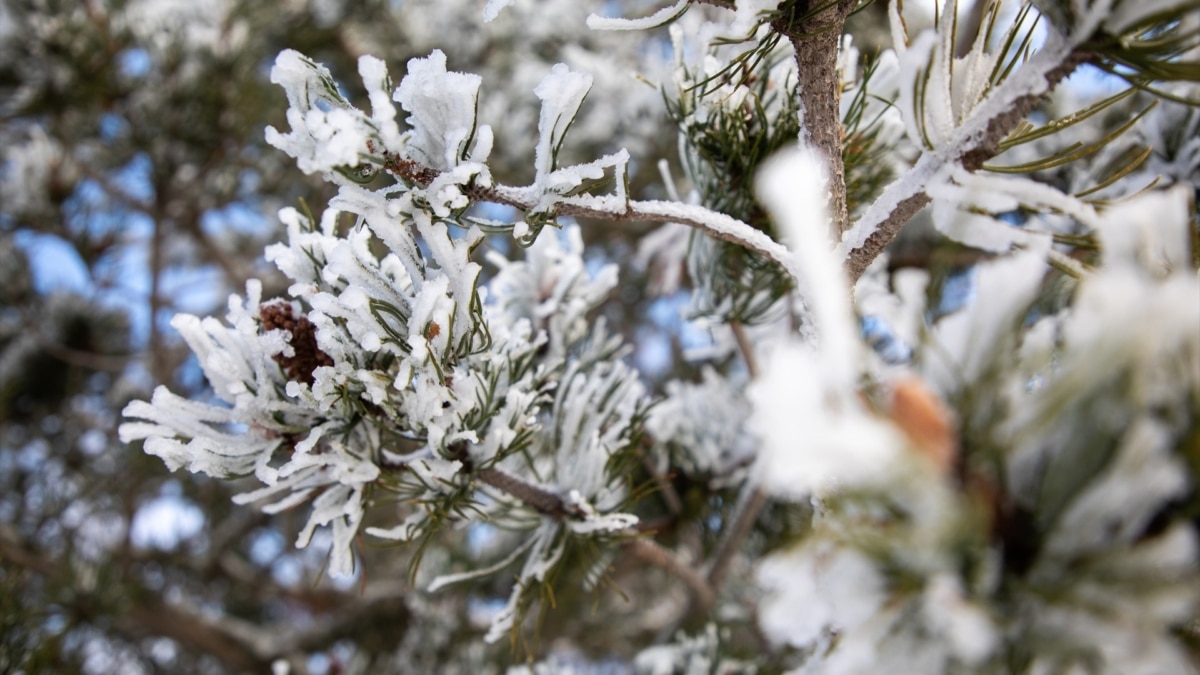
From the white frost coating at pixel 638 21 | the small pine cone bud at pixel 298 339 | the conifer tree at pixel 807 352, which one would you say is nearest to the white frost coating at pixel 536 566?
the conifer tree at pixel 807 352

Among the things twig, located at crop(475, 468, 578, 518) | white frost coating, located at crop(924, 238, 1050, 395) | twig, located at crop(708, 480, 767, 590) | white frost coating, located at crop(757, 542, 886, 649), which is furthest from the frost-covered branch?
twig, located at crop(708, 480, 767, 590)

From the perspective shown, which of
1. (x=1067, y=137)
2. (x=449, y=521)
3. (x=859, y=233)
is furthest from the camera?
(x=1067, y=137)

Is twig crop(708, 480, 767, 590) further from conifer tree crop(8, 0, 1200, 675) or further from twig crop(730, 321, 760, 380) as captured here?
twig crop(730, 321, 760, 380)

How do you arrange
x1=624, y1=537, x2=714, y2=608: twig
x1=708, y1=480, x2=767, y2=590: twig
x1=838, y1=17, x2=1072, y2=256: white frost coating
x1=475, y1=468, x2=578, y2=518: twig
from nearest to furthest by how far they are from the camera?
x1=838, y1=17, x2=1072, y2=256: white frost coating
x1=475, y1=468, x2=578, y2=518: twig
x1=624, y1=537, x2=714, y2=608: twig
x1=708, y1=480, x2=767, y2=590: twig

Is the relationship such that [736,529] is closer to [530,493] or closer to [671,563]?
[671,563]

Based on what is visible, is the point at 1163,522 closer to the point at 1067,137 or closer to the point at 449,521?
the point at 449,521

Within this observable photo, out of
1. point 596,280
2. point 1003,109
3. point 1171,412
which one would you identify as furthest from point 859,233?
point 596,280
